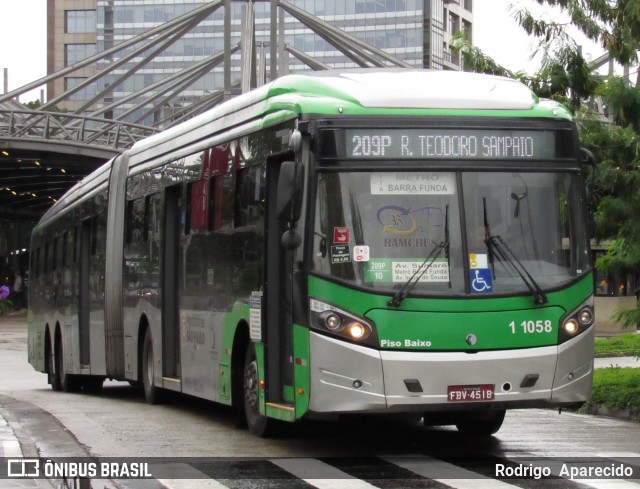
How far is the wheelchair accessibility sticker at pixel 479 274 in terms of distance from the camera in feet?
34.7

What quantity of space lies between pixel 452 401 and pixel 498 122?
2.29 meters

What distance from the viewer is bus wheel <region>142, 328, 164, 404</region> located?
16.2 m

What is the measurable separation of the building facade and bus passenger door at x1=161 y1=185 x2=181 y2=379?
104970 mm

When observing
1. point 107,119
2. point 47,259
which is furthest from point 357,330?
point 107,119

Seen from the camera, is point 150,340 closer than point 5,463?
No

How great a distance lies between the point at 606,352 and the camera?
83.4 feet

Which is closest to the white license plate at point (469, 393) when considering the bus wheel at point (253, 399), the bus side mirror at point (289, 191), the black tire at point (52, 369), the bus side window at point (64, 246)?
the bus side mirror at point (289, 191)

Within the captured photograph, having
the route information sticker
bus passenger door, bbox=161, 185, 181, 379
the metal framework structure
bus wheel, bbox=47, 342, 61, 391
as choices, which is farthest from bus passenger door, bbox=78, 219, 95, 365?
the metal framework structure

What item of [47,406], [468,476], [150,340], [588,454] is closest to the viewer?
[468,476]

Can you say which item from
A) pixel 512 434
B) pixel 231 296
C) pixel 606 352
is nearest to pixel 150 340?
pixel 231 296

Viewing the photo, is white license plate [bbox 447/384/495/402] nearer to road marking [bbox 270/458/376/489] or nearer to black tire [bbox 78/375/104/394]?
road marking [bbox 270/458/376/489]

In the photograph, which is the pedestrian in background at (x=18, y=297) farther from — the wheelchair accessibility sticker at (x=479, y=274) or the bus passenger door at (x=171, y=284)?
the wheelchair accessibility sticker at (x=479, y=274)

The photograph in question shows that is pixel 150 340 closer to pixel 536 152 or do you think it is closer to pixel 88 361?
pixel 88 361

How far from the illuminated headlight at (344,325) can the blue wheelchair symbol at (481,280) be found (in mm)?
874
